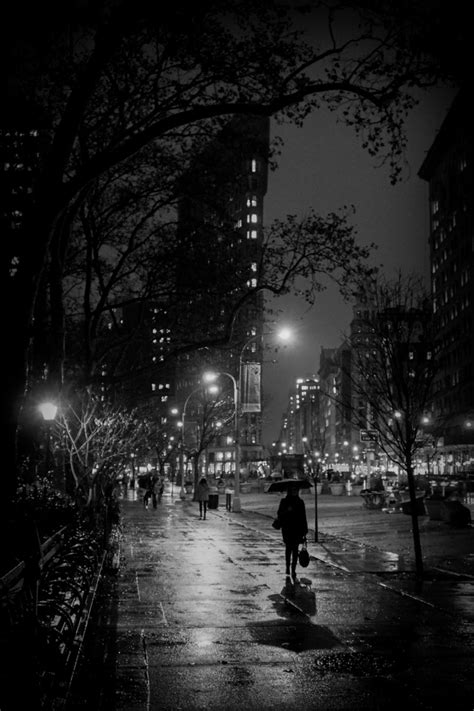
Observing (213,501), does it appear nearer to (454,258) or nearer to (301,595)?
(301,595)

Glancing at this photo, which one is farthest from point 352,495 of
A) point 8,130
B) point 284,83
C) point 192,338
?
point 284,83

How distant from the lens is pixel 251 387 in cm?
3616

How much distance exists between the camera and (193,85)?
1600 cm

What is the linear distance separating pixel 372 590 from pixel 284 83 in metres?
9.59

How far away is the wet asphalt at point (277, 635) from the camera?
721cm

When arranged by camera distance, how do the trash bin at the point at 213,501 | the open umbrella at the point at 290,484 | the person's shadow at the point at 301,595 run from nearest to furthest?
the person's shadow at the point at 301,595 → the open umbrella at the point at 290,484 → the trash bin at the point at 213,501

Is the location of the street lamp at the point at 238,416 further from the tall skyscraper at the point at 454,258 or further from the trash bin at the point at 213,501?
the tall skyscraper at the point at 454,258

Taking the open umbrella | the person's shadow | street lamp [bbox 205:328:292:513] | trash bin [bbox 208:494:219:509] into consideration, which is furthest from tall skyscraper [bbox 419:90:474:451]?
the person's shadow

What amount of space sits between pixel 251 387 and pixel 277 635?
26.2 metres

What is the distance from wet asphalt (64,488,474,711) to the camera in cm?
721

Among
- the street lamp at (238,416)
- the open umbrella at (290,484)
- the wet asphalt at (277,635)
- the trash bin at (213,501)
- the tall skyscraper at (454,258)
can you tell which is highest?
the tall skyscraper at (454,258)

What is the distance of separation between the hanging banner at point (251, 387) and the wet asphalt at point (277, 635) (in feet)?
51.7

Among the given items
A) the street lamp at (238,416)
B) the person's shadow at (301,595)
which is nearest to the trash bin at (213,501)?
the street lamp at (238,416)

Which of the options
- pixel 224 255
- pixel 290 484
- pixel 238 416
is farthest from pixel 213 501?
pixel 290 484
